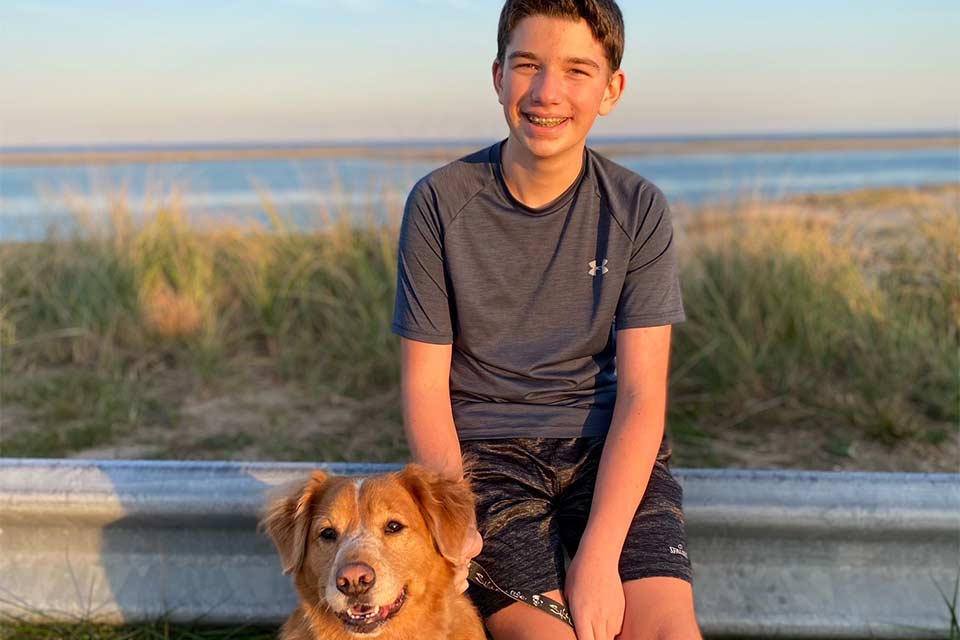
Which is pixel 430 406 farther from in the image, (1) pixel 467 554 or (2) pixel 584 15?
(2) pixel 584 15

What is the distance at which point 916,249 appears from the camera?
7059 millimetres

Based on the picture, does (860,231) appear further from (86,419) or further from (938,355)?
(86,419)

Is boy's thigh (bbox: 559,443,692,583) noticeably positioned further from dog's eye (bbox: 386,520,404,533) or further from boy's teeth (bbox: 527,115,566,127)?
boy's teeth (bbox: 527,115,566,127)

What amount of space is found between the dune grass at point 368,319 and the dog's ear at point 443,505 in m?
2.61

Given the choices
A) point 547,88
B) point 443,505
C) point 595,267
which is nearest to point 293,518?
point 443,505

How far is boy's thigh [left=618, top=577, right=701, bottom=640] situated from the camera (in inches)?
113

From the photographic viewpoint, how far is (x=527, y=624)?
9.66 feet

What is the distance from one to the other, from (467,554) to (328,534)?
0.47 metres

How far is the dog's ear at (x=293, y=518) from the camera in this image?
2912 millimetres

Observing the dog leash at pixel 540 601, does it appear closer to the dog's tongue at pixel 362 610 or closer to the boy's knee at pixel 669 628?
the boy's knee at pixel 669 628

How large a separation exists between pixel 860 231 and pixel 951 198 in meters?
1.07

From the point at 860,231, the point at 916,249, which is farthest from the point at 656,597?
the point at 860,231

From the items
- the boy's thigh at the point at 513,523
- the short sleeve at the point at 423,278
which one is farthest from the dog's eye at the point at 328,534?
the short sleeve at the point at 423,278

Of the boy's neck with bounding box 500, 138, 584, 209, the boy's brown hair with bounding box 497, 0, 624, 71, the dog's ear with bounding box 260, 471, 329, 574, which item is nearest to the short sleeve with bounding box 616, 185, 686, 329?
the boy's neck with bounding box 500, 138, 584, 209
